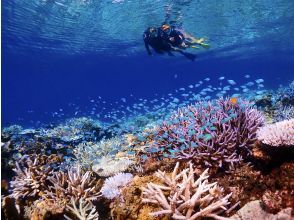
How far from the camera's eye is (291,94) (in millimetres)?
13438

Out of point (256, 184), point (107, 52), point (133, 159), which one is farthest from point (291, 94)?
point (107, 52)

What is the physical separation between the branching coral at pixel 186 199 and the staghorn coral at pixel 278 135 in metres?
1.15

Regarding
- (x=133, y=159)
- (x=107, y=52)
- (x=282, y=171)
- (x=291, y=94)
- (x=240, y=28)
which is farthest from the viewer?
(x=107, y=52)

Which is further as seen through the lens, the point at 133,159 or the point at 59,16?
the point at 59,16

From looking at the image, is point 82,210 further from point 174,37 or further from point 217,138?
point 174,37

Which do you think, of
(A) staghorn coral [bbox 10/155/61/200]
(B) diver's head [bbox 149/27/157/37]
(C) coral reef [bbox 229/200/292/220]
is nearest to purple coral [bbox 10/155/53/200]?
(A) staghorn coral [bbox 10/155/61/200]

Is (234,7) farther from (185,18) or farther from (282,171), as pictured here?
(282,171)

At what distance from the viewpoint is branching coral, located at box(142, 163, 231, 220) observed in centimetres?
391

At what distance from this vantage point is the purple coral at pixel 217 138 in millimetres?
5191

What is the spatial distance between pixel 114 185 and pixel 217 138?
2115mm

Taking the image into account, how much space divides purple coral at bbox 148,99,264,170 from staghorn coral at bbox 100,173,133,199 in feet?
2.64

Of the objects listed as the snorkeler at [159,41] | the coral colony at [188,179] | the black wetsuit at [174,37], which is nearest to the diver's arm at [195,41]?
the black wetsuit at [174,37]

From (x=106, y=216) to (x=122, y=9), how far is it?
23.3m

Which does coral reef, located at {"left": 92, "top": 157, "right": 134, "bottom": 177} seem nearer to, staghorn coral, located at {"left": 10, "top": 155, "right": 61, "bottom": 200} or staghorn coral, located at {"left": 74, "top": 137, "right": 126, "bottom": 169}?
staghorn coral, located at {"left": 10, "top": 155, "right": 61, "bottom": 200}
